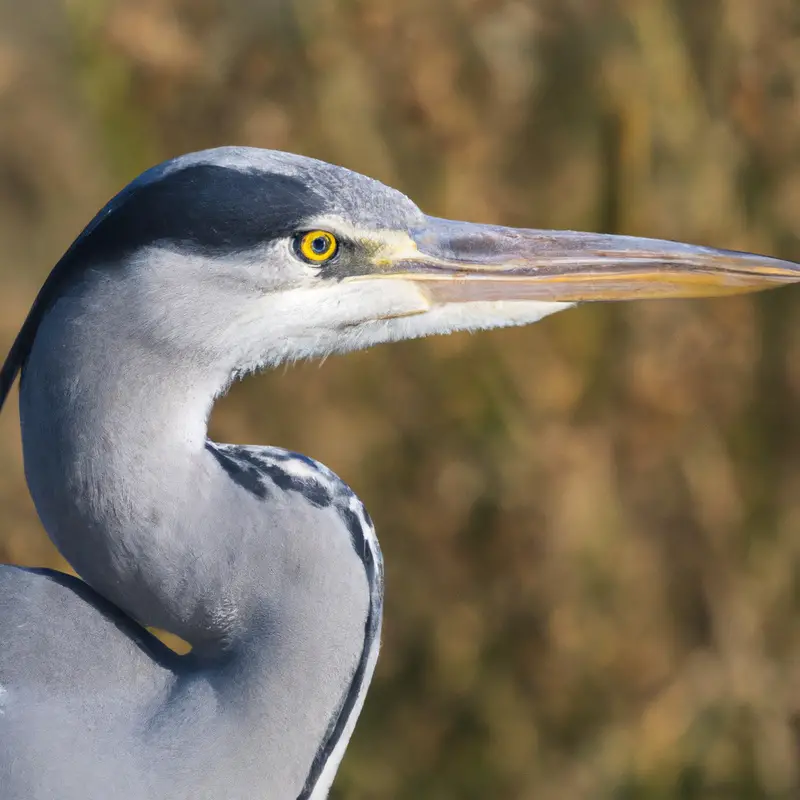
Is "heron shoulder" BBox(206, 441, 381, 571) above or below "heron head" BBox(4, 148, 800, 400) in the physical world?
below

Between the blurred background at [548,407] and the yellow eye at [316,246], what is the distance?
1477 mm

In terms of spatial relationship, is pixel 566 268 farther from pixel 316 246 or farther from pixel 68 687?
pixel 68 687

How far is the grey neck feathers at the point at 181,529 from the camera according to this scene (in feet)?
4.33

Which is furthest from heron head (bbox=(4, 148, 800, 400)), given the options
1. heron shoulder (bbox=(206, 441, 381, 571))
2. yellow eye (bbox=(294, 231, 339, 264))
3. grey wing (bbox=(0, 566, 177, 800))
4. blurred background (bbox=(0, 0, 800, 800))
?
blurred background (bbox=(0, 0, 800, 800))

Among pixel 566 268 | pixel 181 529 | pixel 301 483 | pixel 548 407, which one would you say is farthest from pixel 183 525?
pixel 548 407

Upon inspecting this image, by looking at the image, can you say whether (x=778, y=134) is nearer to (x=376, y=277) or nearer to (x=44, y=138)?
(x=376, y=277)

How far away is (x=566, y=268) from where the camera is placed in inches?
59.4

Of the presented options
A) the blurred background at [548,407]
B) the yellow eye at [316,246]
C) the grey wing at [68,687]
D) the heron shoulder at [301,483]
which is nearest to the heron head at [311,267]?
the yellow eye at [316,246]

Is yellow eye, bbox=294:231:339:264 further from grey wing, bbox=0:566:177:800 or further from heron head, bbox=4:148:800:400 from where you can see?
grey wing, bbox=0:566:177:800

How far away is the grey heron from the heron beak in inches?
5.0

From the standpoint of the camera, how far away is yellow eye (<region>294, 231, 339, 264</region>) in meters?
1.40

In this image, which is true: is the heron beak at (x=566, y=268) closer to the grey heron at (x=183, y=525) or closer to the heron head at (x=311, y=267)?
the heron head at (x=311, y=267)

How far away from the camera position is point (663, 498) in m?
2.96

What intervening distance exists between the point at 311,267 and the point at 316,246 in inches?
1.1
